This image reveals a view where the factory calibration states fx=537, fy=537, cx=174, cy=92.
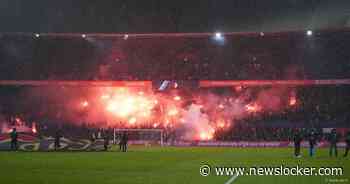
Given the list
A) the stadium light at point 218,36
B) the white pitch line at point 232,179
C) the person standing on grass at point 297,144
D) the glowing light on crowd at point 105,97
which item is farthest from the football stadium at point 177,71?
the white pitch line at point 232,179

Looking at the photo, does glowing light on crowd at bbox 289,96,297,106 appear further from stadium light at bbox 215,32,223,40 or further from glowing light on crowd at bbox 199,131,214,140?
stadium light at bbox 215,32,223,40

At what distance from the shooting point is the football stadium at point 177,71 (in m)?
50.8

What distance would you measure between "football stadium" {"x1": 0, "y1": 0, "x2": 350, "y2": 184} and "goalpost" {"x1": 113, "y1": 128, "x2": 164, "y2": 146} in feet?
0.41

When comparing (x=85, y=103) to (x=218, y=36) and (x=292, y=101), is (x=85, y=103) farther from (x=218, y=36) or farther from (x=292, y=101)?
(x=292, y=101)

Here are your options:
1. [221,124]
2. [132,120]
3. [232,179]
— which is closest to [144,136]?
[221,124]

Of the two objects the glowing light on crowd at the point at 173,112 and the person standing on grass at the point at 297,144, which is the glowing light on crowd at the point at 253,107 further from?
the person standing on grass at the point at 297,144

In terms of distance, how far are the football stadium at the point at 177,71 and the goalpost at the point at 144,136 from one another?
13 centimetres

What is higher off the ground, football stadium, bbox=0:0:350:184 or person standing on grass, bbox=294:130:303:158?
football stadium, bbox=0:0:350:184

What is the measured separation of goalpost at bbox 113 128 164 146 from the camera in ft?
157

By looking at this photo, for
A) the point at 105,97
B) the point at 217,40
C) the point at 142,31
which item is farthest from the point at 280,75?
the point at 105,97

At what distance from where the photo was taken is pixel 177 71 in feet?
198

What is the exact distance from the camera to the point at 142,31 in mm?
57062

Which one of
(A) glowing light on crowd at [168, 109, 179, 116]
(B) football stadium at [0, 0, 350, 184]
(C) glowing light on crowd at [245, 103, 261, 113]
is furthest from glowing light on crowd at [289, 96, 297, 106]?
(A) glowing light on crowd at [168, 109, 179, 116]

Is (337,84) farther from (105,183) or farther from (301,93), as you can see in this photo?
(105,183)
